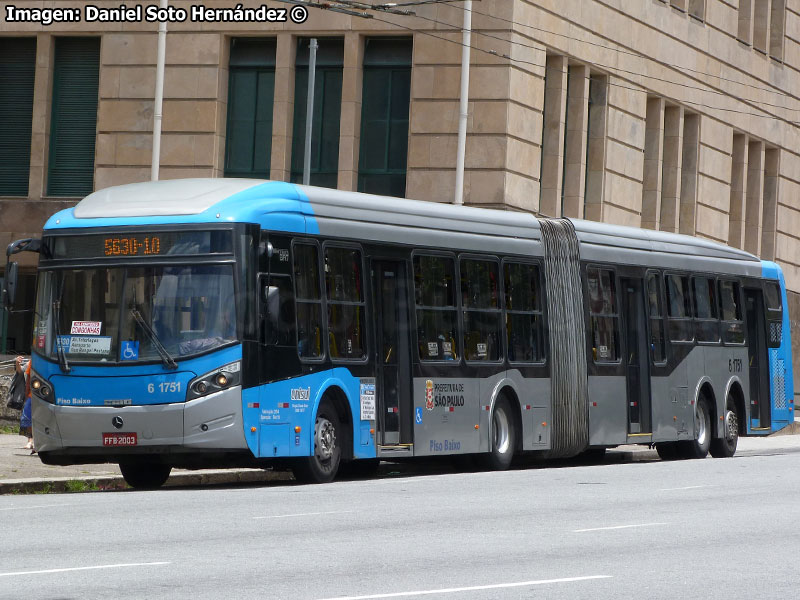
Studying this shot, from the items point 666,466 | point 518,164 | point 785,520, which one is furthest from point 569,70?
point 785,520

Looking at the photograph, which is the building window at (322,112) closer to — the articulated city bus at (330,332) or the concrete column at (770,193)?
the articulated city bus at (330,332)

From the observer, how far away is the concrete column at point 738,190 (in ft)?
156

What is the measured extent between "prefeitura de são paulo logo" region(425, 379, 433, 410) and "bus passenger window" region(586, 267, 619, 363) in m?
3.88

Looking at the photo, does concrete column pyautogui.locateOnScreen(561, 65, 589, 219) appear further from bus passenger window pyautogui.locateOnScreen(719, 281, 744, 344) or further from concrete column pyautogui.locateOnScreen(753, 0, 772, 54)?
bus passenger window pyautogui.locateOnScreen(719, 281, 744, 344)

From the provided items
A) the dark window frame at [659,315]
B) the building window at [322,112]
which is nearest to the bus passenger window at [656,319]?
the dark window frame at [659,315]

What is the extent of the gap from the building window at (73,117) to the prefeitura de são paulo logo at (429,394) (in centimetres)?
2000

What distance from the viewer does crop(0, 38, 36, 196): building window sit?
125 ft

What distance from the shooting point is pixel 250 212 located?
55.5 ft

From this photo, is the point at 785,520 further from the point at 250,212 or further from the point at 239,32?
the point at 239,32

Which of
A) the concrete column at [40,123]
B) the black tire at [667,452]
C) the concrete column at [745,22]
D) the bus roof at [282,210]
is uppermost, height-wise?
the concrete column at [745,22]

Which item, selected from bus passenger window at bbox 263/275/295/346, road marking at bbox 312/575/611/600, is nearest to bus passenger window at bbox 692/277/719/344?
bus passenger window at bbox 263/275/295/346

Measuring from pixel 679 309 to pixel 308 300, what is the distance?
27.8 feet

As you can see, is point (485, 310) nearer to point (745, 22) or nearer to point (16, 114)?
point (16, 114)

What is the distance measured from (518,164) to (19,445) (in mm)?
15762
